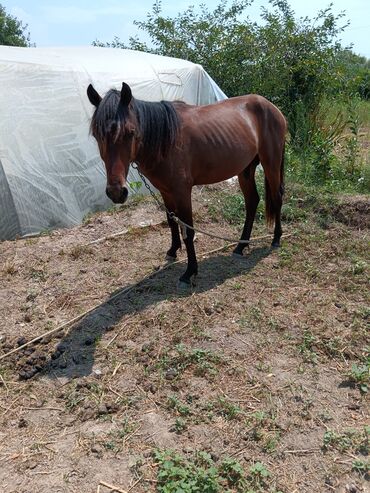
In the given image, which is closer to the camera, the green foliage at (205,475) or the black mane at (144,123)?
the green foliage at (205,475)

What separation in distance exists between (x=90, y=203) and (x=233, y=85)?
5.38 meters

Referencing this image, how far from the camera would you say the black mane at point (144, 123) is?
3.10 meters

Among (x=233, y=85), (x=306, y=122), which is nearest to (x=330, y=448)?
(x=306, y=122)

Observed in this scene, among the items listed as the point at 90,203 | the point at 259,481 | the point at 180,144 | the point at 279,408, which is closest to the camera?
the point at 259,481

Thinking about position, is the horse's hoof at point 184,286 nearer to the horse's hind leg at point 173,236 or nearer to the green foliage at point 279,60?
the horse's hind leg at point 173,236

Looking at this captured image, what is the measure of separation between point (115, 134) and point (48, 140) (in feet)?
9.73

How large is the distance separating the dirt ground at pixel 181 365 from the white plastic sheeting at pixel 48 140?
658mm

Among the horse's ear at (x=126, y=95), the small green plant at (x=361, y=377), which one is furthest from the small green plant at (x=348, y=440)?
the horse's ear at (x=126, y=95)

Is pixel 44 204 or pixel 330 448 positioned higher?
pixel 44 204

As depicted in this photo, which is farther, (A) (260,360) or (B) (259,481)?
(A) (260,360)

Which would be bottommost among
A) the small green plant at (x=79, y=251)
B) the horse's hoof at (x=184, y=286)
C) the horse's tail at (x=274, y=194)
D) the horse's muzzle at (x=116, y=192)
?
the horse's hoof at (x=184, y=286)

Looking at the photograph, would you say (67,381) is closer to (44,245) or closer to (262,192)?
(44,245)

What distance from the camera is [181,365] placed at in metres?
3.05

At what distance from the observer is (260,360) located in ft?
10.2
